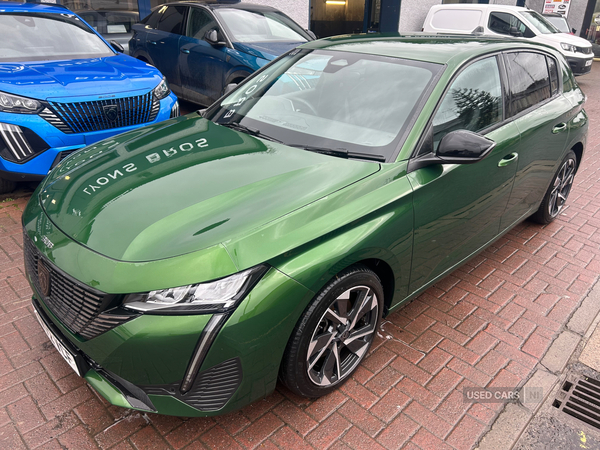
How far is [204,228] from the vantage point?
2.16 metres

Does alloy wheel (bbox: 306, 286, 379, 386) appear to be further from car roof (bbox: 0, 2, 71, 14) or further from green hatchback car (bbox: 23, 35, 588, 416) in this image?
car roof (bbox: 0, 2, 71, 14)

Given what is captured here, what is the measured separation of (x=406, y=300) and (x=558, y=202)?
2702mm

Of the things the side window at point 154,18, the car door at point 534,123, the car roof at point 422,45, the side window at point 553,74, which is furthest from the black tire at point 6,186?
the side window at point 553,74

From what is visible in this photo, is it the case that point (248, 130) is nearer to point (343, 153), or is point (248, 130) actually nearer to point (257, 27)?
point (343, 153)

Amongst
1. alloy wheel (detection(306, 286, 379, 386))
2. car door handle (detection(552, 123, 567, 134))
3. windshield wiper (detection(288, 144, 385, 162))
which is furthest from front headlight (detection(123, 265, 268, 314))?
car door handle (detection(552, 123, 567, 134))

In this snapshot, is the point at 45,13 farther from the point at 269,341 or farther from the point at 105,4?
the point at 269,341

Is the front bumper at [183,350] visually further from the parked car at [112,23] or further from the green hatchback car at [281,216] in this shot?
the parked car at [112,23]

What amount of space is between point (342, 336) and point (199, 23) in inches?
253

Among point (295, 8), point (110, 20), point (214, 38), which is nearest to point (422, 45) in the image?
point (214, 38)

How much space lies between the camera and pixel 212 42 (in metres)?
7.02

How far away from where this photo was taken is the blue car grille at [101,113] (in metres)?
4.40

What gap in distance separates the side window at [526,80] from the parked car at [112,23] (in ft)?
25.4

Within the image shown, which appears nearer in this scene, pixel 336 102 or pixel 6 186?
pixel 336 102

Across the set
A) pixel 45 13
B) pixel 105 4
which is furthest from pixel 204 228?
pixel 105 4
